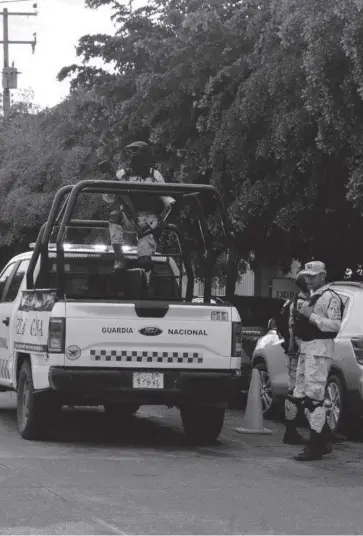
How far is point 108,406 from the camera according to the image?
49.5 feet

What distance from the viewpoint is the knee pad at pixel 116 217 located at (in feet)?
41.0

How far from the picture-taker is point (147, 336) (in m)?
11.7

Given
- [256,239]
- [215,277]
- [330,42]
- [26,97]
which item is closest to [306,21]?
[330,42]

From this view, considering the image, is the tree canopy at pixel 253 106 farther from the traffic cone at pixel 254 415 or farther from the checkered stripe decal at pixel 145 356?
the checkered stripe decal at pixel 145 356

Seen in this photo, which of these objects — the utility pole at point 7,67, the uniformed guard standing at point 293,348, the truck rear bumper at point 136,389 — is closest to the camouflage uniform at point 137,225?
the truck rear bumper at point 136,389

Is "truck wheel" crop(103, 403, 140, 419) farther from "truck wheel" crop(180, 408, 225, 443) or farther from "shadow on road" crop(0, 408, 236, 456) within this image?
"truck wheel" crop(180, 408, 225, 443)

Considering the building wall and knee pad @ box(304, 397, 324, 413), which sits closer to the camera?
knee pad @ box(304, 397, 324, 413)

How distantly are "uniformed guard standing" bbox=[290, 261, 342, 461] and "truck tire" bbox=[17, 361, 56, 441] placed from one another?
2431mm

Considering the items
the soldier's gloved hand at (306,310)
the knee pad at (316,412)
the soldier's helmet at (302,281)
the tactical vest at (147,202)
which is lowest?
the knee pad at (316,412)

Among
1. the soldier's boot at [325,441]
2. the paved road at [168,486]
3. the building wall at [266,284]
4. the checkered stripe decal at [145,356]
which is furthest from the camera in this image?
the building wall at [266,284]

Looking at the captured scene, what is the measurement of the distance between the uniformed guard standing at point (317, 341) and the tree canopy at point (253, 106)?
128 inches

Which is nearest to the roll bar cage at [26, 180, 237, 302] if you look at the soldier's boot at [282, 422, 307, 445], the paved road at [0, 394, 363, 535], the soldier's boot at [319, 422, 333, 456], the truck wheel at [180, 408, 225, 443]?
the truck wheel at [180, 408, 225, 443]

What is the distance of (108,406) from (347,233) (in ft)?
19.7

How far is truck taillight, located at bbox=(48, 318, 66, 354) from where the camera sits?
11516 mm
